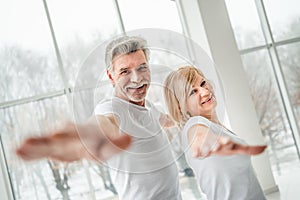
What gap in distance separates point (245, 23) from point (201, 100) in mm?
4002

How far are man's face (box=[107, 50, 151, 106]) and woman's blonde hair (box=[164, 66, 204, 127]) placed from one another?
80 mm

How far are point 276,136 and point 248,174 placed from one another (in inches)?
154

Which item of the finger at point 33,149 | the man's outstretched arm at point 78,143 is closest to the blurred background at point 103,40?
the man's outstretched arm at point 78,143

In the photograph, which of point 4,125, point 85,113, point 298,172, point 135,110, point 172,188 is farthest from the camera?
point 298,172

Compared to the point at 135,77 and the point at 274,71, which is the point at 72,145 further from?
the point at 274,71

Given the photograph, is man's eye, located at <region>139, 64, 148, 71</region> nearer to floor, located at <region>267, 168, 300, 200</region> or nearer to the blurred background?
the blurred background

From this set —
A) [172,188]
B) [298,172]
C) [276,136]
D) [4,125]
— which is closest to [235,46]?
[276,136]

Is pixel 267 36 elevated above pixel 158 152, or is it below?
above

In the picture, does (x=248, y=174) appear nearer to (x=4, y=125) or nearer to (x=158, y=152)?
(x=158, y=152)

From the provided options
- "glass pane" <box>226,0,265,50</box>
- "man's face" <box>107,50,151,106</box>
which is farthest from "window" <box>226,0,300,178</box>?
"man's face" <box>107,50,151,106</box>

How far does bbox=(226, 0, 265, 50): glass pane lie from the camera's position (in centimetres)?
484

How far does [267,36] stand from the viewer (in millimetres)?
4926

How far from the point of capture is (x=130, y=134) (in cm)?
101

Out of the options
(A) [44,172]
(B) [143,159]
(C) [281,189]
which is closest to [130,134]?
(B) [143,159]
